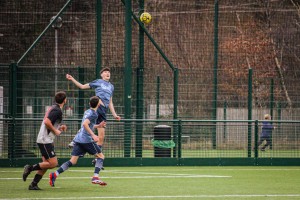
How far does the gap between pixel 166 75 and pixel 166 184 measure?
13043mm

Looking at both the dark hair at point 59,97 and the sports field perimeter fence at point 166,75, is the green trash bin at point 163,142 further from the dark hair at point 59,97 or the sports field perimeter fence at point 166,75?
the dark hair at point 59,97

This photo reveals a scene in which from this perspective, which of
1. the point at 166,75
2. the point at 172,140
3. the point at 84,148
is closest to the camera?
the point at 84,148

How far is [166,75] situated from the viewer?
28.0 meters

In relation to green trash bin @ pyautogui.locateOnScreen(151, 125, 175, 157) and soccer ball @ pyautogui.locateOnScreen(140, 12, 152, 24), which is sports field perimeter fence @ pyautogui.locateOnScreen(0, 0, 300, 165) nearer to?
green trash bin @ pyautogui.locateOnScreen(151, 125, 175, 157)

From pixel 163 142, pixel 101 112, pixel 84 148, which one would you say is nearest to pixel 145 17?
pixel 163 142

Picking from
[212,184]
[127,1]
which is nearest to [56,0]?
[127,1]

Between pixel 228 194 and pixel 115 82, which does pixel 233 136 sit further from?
pixel 228 194

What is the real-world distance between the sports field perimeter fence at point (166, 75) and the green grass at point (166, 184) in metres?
1.55

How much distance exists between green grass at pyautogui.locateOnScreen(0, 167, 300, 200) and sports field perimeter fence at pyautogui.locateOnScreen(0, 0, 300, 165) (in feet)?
5.08

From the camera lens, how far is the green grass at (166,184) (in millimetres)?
13141

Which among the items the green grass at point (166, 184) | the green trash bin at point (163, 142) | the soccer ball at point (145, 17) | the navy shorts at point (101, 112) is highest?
the soccer ball at point (145, 17)

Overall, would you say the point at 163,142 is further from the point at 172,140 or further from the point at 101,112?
the point at 101,112

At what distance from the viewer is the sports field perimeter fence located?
68.1 feet

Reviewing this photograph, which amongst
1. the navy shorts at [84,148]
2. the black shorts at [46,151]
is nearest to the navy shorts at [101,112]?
the navy shorts at [84,148]
